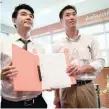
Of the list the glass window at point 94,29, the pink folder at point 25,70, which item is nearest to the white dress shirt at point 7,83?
the pink folder at point 25,70

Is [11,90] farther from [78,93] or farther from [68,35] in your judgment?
[68,35]

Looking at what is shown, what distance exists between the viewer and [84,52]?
4.98ft

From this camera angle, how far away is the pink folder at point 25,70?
1035mm

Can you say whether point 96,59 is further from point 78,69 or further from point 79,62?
point 78,69

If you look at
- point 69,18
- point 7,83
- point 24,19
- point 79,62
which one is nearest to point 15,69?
point 7,83

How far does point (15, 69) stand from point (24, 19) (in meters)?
0.51

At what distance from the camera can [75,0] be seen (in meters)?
4.93

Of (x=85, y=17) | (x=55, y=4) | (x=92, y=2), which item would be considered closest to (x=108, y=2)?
(x=92, y=2)

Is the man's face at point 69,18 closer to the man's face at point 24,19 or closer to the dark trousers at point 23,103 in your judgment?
the man's face at point 24,19

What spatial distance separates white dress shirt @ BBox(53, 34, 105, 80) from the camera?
4.85ft

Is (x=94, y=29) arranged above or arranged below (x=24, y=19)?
above

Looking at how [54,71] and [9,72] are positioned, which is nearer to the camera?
[9,72]

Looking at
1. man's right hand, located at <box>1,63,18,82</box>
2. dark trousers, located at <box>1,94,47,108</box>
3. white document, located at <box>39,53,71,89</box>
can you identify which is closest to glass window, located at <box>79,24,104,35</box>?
white document, located at <box>39,53,71,89</box>

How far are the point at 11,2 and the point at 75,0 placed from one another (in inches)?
74.3
